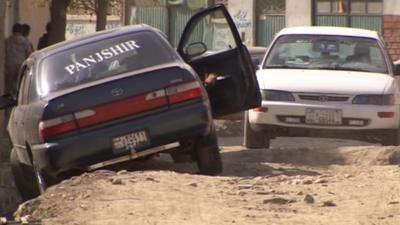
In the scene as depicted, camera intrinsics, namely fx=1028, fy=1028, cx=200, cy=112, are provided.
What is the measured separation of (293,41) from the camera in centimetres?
1388

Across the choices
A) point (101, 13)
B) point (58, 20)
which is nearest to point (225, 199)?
point (58, 20)

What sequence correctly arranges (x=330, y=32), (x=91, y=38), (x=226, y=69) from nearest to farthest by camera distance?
(x=91, y=38)
(x=226, y=69)
(x=330, y=32)

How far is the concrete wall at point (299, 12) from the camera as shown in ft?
119

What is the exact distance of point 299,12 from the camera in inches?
1430

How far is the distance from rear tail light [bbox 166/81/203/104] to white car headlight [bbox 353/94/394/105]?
361 centimetres

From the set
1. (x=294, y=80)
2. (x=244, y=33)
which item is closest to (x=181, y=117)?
(x=294, y=80)

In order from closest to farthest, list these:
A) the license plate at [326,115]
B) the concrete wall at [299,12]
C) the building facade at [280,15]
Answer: the license plate at [326,115] → the building facade at [280,15] → the concrete wall at [299,12]

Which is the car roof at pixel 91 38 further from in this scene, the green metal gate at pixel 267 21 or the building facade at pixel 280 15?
the green metal gate at pixel 267 21

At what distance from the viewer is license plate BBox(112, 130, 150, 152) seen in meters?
9.23

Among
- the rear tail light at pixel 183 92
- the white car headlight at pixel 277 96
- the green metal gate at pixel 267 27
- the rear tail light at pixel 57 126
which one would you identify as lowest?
the green metal gate at pixel 267 27

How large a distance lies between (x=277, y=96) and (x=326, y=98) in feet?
1.98

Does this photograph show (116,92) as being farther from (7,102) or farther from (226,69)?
(226,69)

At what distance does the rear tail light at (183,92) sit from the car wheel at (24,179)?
1925 millimetres

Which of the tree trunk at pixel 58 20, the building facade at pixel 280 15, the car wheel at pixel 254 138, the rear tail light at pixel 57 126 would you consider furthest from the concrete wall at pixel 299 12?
the rear tail light at pixel 57 126
